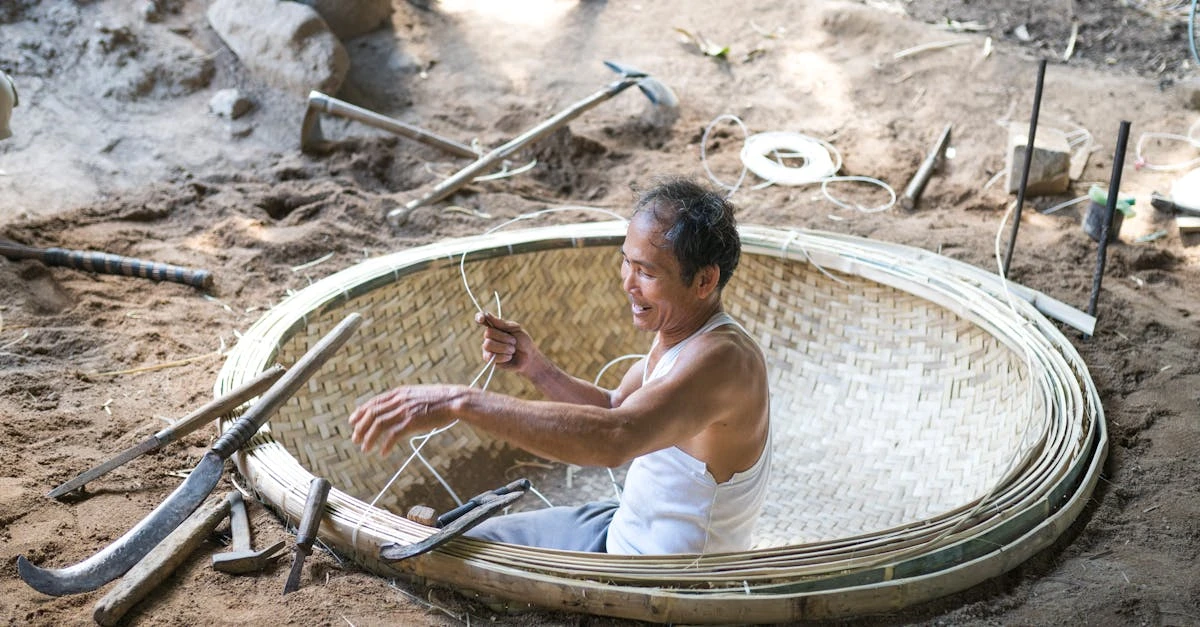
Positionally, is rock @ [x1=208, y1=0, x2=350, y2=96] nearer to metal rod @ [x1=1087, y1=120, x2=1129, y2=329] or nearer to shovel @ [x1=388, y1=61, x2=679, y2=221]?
shovel @ [x1=388, y1=61, x2=679, y2=221]

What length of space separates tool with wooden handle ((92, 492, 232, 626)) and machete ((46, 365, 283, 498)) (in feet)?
0.72

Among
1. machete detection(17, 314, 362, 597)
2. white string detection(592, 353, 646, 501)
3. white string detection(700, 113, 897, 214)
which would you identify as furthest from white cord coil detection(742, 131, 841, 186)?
machete detection(17, 314, 362, 597)

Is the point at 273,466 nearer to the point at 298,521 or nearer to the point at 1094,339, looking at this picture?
the point at 298,521

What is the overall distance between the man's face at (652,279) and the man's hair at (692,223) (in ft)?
0.06

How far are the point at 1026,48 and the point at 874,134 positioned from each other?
1.32 meters

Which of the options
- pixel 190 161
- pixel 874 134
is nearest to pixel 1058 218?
pixel 874 134

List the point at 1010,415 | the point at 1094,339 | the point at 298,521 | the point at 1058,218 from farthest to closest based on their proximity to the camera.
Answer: the point at 1058,218, the point at 1094,339, the point at 1010,415, the point at 298,521

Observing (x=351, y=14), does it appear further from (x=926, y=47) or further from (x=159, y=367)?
(x=159, y=367)

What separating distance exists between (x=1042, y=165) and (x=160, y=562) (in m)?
3.63

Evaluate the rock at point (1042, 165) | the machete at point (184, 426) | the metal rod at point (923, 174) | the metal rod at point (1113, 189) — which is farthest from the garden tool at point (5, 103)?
the rock at point (1042, 165)

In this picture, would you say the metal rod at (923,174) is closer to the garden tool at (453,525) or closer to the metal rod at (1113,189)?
the metal rod at (1113,189)

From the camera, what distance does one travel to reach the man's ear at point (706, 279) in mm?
2088

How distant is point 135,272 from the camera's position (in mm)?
3467

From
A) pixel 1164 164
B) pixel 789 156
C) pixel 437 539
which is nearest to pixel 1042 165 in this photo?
pixel 1164 164
